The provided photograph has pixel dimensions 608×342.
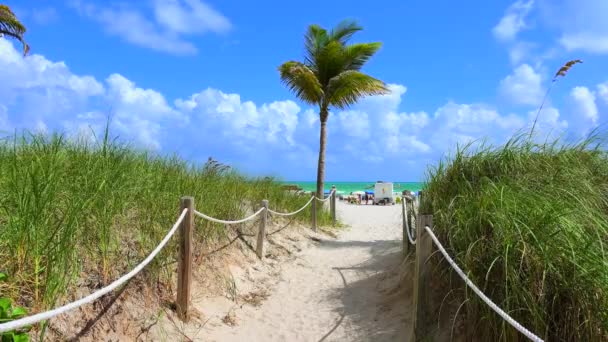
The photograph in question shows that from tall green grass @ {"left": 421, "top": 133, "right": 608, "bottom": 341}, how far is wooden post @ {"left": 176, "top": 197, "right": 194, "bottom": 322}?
2.50 meters

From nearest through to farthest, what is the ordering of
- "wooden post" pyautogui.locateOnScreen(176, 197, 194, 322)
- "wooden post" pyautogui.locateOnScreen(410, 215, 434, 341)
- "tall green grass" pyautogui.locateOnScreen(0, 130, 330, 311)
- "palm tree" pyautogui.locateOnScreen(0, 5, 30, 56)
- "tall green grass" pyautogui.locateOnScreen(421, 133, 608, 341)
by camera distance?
"tall green grass" pyautogui.locateOnScreen(421, 133, 608, 341), "tall green grass" pyautogui.locateOnScreen(0, 130, 330, 311), "wooden post" pyautogui.locateOnScreen(410, 215, 434, 341), "wooden post" pyautogui.locateOnScreen(176, 197, 194, 322), "palm tree" pyautogui.locateOnScreen(0, 5, 30, 56)

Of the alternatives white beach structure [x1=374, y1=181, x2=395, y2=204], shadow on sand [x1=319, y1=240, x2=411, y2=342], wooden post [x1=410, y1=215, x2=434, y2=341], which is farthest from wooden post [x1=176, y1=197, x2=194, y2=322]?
white beach structure [x1=374, y1=181, x2=395, y2=204]

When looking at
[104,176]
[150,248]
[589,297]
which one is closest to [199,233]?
[150,248]

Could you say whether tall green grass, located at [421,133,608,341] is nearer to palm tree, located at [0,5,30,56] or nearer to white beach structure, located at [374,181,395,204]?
palm tree, located at [0,5,30,56]

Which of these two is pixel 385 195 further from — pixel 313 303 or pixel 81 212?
pixel 81 212

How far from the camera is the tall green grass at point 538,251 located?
3.01 m

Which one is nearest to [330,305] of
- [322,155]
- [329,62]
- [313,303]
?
[313,303]

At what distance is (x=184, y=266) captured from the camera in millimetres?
4625

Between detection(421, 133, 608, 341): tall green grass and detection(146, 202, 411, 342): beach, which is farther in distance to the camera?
detection(146, 202, 411, 342): beach

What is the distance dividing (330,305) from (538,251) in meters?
3.29

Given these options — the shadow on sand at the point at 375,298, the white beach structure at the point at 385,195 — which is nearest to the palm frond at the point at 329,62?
the shadow on sand at the point at 375,298

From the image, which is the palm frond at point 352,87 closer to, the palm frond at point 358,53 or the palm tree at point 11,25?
the palm frond at point 358,53

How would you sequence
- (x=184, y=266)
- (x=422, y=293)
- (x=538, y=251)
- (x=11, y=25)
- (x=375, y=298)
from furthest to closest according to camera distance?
1. (x=11, y=25)
2. (x=375, y=298)
3. (x=184, y=266)
4. (x=422, y=293)
5. (x=538, y=251)

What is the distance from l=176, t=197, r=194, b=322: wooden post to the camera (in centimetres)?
462
